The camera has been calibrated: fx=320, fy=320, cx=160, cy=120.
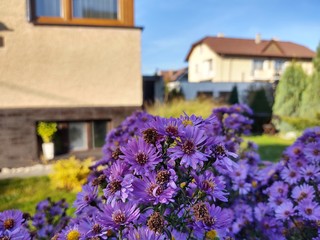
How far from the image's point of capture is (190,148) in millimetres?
1123

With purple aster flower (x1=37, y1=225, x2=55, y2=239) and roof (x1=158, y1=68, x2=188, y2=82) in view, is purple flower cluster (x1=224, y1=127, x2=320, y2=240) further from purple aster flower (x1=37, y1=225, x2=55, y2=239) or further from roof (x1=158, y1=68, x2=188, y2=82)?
roof (x1=158, y1=68, x2=188, y2=82)

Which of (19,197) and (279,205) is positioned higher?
(279,205)

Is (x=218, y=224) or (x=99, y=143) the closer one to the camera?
(x=218, y=224)

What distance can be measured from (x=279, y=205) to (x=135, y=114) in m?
1.55

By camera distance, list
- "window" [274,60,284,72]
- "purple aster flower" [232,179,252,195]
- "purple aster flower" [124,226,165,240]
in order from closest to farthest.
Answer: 1. "purple aster flower" [124,226,165,240]
2. "purple aster flower" [232,179,252,195]
3. "window" [274,60,284,72]

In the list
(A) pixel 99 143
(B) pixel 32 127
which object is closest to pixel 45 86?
(B) pixel 32 127

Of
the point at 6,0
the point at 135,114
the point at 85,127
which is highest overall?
the point at 6,0

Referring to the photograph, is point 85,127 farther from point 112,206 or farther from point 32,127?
point 112,206

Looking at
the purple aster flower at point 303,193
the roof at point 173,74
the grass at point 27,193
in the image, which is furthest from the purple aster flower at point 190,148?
the roof at point 173,74

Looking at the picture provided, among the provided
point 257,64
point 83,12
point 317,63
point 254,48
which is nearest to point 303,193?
point 83,12

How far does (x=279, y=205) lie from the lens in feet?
7.47

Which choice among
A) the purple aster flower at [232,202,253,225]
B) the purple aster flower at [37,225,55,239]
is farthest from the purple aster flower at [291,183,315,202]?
the purple aster flower at [37,225,55,239]

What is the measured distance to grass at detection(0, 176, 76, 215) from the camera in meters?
4.78

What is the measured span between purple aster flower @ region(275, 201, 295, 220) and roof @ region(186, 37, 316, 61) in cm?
3272
